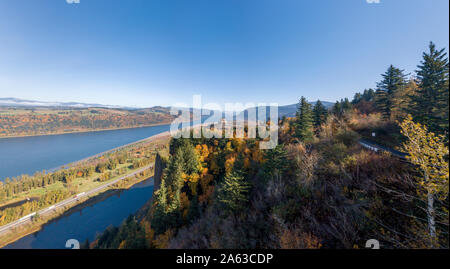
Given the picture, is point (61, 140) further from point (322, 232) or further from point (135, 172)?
point (322, 232)

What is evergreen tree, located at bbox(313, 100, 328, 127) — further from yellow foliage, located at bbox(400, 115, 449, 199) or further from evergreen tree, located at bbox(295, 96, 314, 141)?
yellow foliage, located at bbox(400, 115, 449, 199)

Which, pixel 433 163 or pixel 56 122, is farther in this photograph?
pixel 56 122

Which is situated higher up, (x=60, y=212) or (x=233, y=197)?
(x=233, y=197)

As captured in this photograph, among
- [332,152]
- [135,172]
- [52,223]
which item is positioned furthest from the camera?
[135,172]

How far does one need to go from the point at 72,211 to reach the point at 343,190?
202 ft

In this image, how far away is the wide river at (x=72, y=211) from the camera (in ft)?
108

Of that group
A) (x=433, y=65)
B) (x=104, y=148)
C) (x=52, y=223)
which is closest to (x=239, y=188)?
(x=433, y=65)

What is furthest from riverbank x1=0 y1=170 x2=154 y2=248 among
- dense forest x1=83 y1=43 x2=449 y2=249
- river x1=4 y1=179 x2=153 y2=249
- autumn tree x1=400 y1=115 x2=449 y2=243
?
autumn tree x1=400 y1=115 x2=449 y2=243

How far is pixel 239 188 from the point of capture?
13.1 m

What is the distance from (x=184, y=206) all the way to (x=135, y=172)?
53934 mm

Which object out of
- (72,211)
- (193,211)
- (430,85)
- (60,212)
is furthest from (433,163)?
(60,212)

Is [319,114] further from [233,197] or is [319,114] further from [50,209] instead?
[50,209]

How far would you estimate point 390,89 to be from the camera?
54.1ft

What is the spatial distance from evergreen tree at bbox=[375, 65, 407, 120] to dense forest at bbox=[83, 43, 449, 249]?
0.27 feet
